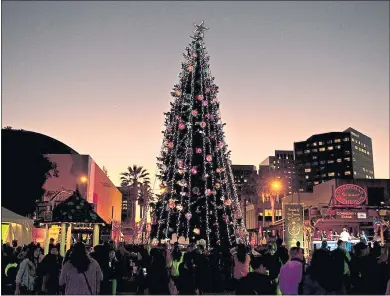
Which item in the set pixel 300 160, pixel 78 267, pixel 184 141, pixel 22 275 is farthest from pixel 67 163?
pixel 300 160

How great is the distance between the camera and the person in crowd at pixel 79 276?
7141 mm

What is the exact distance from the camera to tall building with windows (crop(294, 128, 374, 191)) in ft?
614

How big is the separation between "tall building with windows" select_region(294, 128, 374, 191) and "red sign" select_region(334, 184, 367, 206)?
15608 cm

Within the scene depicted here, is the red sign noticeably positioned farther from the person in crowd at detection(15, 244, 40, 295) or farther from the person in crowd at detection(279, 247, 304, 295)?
the person in crowd at detection(279, 247, 304, 295)

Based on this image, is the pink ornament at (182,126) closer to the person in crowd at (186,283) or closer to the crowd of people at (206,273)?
the crowd of people at (206,273)

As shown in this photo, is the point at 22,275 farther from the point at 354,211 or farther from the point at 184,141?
the point at 354,211

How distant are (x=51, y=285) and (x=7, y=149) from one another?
3064 centimetres

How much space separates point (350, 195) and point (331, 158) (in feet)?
541

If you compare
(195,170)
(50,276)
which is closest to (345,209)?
(195,170)

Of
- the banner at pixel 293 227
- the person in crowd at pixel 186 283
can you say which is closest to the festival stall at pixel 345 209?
the banner at pixel 293 227

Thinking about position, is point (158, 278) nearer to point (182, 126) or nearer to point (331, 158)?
point (182, 126)

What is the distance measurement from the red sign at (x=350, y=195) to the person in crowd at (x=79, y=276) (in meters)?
26.9

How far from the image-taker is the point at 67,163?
4912 centimetres

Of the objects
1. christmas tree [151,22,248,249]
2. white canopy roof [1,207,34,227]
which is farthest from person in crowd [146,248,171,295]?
christmas tree [151,22,248,249]
